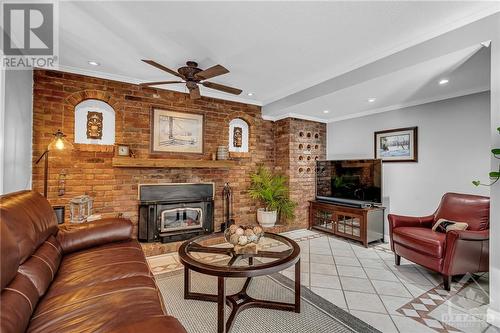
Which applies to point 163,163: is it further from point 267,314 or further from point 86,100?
point 267,314

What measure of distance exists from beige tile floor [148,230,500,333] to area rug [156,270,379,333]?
16 cm

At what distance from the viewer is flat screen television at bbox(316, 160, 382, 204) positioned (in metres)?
3.86

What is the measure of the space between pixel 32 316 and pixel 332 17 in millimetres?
2808

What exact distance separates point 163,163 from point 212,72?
5.53 ft

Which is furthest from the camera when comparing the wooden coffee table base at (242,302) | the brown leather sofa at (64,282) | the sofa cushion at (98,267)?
the wooden coffee table base at (242,302)

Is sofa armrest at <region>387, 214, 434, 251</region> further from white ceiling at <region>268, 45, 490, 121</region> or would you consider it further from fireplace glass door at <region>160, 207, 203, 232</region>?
fireplace glass door at <region>160, 207, 203, 232</region>

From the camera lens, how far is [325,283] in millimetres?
2510

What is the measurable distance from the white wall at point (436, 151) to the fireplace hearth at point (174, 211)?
121 inches

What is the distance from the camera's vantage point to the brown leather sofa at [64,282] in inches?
40.3

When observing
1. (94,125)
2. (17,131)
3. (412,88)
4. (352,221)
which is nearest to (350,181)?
(352,221)

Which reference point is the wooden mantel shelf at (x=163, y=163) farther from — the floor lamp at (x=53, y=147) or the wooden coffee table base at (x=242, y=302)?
the wooden coffee table base at (x=242, y=302)

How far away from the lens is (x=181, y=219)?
3.74 meters

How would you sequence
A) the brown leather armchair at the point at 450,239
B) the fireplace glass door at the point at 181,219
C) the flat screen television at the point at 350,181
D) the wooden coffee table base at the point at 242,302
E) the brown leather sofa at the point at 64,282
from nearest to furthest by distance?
the brown leather sofa at the point at 64,282
the wooden coffee table base at the point at 242,302
the brown leather armchair at the point at 450,239
the fireplace glass door at the point at 181,219
the flat screen television at the point at 350,181

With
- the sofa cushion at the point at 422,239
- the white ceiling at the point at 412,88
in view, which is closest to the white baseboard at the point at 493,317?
the sofa cushion at the point at 422,239
